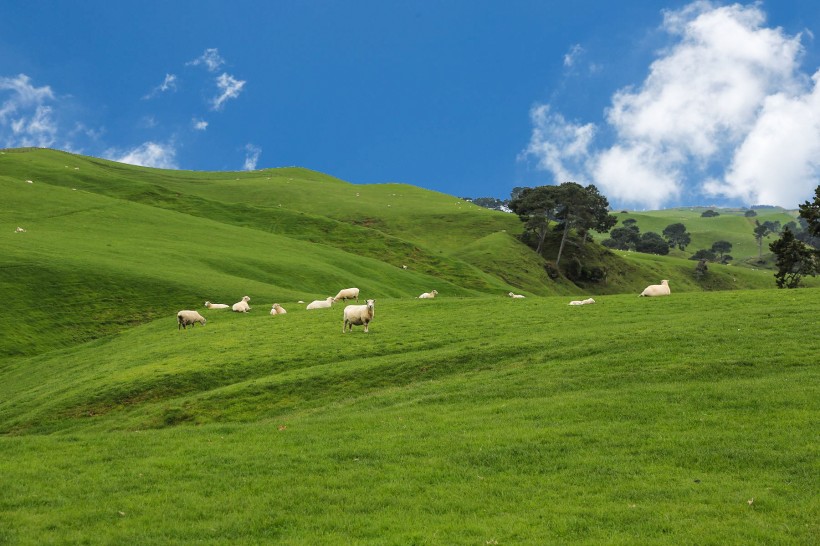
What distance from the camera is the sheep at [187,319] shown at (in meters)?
42.3

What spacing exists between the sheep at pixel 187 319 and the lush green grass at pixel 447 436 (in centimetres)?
795

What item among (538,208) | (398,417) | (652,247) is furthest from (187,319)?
(652,247)

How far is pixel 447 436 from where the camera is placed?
1808cm

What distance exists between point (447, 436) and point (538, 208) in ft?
325

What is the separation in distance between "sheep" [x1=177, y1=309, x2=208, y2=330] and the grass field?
139 centimetres

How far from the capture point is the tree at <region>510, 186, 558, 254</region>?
372 ft

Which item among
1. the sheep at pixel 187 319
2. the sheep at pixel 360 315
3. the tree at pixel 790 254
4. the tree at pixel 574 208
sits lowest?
the sheep at pixel 187 319

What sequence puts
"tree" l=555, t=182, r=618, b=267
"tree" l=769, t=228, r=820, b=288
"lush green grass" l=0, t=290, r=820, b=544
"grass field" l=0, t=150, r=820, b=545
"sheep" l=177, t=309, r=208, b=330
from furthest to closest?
1. "tree" l=555, t=182, r=618, b=267
2. "tree" l=769, t=228, r=820, b=288
3. "sheep" l=177, t=309, r=208, b=330
4. "grass field" l=0, t=150, r=820, b=545
5. "lush green grass" l=0, t=290, r=820, b=544

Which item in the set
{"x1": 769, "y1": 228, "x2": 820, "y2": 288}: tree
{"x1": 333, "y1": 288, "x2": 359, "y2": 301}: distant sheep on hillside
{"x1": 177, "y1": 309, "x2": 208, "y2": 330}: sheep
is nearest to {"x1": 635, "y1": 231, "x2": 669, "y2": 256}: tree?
{"x1": 769, "y1": 228, "x2": 820, "y2": 288}: tree

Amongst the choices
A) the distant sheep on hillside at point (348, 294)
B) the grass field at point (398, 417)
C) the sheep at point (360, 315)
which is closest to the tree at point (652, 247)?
the grass field at point (398, 417)

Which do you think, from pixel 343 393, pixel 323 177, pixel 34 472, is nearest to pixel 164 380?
pixel 343 393

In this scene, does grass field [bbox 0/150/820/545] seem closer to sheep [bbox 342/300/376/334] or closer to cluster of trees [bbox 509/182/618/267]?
sheep [bbox 342/300/376/334]

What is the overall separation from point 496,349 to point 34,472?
61.3 feet

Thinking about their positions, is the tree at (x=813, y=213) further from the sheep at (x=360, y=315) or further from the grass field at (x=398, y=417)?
the sheep at (x=360, y=315)
